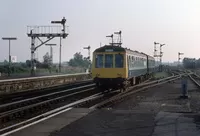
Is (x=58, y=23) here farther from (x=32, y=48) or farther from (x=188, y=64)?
(x=188, y=64)

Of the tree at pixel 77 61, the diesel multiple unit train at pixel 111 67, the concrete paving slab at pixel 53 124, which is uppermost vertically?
the tree at pixel 77 61

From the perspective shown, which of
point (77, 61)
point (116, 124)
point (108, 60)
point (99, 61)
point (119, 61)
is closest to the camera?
point (116, 124)

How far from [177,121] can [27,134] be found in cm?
484

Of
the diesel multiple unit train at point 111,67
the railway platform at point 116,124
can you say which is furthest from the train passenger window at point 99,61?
the railway platform at point 116,124

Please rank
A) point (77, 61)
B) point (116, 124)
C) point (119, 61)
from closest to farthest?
point (116, 124)
point (119, 61)
point (77, 61)

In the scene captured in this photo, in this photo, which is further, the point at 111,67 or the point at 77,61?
the point at 77,61

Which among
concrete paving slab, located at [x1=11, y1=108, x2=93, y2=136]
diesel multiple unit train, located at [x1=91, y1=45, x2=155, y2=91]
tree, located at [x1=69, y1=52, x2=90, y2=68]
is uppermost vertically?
tree, located at [x1=69, y1=52, x2=90, y2=68]

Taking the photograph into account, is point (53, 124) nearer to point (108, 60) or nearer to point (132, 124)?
point (132, 124)

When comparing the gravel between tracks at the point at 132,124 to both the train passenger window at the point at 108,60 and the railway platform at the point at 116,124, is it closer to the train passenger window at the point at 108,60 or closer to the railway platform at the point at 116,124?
the railway platform at the point at 116,124

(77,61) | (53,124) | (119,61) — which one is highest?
(77,61)

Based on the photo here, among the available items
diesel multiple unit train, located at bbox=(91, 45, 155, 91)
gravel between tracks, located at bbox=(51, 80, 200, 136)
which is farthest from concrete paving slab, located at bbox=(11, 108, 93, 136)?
diesel multiple unit train, located at bbox=(91, 45, 155, 91)

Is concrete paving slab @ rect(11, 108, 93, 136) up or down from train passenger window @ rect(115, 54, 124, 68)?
down

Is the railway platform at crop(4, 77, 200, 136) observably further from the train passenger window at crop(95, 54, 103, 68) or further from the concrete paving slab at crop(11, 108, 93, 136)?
the train passenger window at crop(95, 54, 103, 68)

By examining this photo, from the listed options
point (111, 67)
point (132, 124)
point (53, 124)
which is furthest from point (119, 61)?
point (53, 124)
